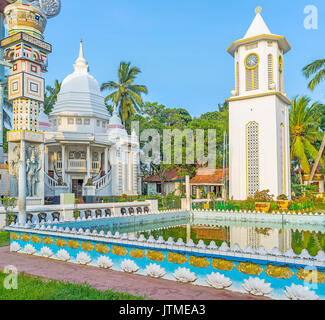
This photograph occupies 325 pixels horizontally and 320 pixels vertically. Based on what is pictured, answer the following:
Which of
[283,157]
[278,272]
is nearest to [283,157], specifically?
[283,157]

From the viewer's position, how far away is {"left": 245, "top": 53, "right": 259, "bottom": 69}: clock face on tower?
965 inches

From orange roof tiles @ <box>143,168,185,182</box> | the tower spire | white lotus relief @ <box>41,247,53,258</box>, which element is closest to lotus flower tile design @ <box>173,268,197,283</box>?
white lotus relief @ <box>41,247,53,258</box>

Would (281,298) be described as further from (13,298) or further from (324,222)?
(324,222)

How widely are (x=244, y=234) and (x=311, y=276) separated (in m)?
10.0

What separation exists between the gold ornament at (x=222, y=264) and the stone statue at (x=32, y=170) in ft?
36.0

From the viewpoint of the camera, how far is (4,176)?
831 inches

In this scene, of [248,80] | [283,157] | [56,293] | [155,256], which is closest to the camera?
[56,293]

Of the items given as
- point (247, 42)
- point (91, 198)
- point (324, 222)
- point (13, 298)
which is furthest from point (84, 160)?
point (13, 298)

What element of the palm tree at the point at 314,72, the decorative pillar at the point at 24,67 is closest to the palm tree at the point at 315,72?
the palm tree at the point at 314,72

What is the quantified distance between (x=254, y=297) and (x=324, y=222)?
528 inches

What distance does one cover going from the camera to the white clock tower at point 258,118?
77.4 feet

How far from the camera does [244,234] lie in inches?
579

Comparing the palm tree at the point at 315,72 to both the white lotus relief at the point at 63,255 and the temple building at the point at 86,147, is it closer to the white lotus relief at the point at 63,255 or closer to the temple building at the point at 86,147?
the temple building at the point at 86,147

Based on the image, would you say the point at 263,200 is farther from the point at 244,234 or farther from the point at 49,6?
the point at 49,6
